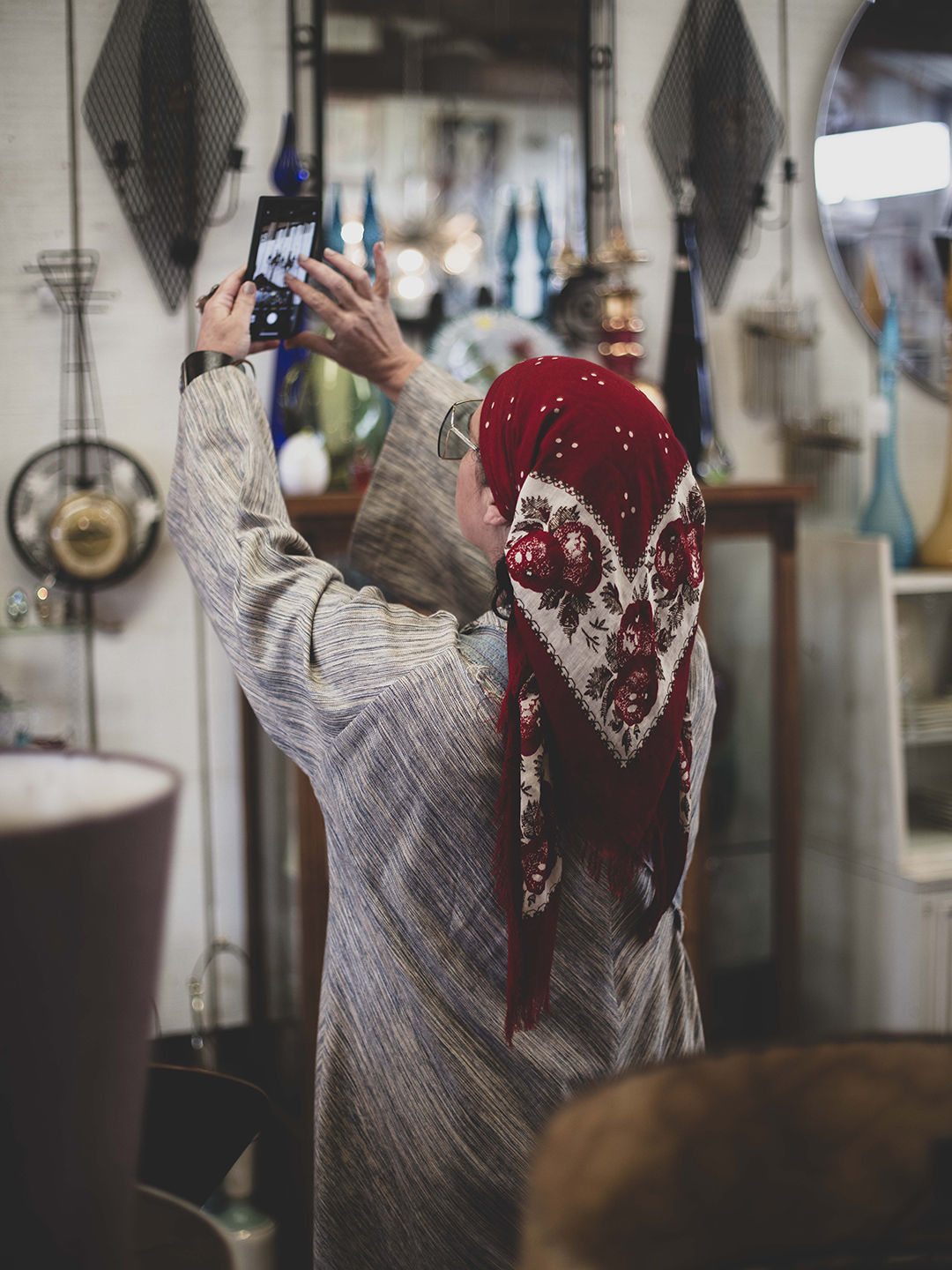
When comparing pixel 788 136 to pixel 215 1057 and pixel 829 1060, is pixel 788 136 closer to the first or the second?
pixel 215 1057

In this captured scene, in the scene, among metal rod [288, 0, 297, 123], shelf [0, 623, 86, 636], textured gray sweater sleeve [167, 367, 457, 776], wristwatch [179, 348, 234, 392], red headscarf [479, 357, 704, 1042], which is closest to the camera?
red headscarf [479, 357, 704, 1042]

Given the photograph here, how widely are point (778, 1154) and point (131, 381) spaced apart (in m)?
1.97

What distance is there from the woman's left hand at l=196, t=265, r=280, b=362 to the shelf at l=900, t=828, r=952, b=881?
1646mm

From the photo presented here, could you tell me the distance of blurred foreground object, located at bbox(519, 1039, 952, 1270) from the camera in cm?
32

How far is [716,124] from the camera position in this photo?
7.59 feet

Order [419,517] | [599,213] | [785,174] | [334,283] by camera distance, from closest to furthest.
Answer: [334,283]
[419,517]
[599,213]
[785,174]

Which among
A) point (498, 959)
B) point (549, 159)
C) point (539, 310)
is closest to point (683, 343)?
point (539, 310)

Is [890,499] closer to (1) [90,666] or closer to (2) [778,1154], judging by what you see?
(1) [90,666]

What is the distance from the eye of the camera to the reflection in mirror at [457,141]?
2082 millimetres

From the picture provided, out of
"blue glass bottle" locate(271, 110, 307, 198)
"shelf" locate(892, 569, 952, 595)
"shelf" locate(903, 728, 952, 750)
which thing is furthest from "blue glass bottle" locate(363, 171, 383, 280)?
"shelf" locate(903, 728, 952, 750)

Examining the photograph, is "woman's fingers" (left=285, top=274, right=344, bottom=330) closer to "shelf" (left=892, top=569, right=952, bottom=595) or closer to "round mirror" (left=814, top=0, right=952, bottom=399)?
"shelf" (left=892, top=569, right=952, bottom=595)

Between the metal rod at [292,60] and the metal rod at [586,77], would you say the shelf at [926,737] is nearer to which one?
the metal rod at [586,77]

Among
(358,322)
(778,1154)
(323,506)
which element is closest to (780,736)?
(323,506)

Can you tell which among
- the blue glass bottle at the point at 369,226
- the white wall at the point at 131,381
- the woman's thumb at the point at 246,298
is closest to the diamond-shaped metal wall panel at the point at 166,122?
the white wall at the point at 131,381
